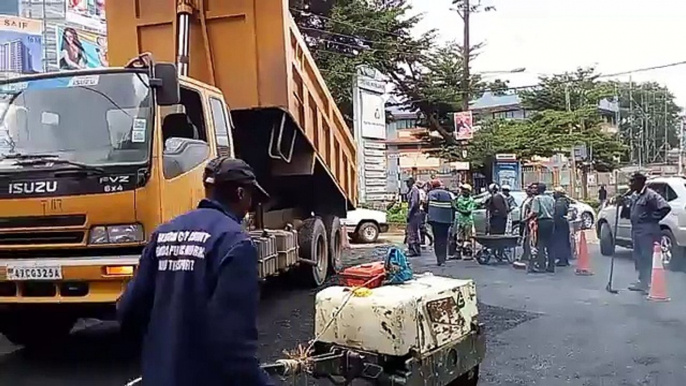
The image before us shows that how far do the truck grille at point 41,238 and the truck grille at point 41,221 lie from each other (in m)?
0.06

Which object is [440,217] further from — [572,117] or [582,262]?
[572,117]

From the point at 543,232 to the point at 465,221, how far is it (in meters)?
2.24

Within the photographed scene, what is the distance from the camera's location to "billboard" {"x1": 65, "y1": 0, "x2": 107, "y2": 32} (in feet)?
66.1

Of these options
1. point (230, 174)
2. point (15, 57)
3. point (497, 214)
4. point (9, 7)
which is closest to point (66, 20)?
point (9, 7)

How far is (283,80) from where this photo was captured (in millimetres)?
8148

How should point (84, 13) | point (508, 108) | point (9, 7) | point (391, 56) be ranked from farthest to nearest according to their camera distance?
point (508, 108) < point (391, 56) < point (84, 13) < point (9, 7)

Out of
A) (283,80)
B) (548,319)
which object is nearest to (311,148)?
(283,80)

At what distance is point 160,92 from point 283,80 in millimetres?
2202

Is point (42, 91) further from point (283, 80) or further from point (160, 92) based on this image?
point (283, 80)

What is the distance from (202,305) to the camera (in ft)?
8.96

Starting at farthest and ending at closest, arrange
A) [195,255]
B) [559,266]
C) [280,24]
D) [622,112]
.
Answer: [622,112] < [559,266] < [280,24] < [195,255]

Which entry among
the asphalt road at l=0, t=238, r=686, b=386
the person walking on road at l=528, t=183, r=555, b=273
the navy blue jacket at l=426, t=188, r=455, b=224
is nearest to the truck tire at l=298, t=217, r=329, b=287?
the asphalt road at l=0, t=238, r=686, b=386

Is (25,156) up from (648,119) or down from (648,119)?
down

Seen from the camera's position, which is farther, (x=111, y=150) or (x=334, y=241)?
(x=334, y=241)
